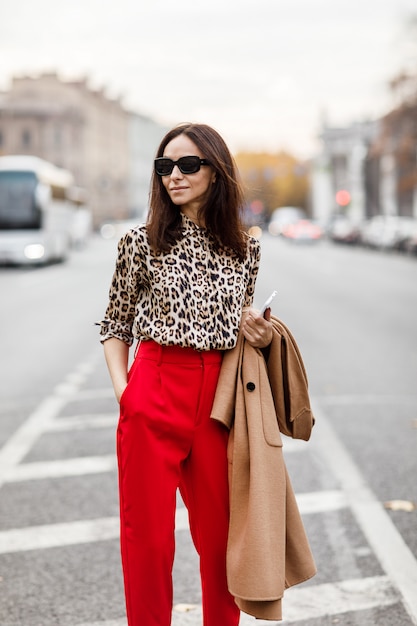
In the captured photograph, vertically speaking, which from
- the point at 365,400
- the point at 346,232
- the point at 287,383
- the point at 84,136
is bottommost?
the point at 346,232

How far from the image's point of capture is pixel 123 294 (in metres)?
3.03

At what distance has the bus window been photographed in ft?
108

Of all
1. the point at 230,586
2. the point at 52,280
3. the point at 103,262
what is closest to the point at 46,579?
the point at 230,586

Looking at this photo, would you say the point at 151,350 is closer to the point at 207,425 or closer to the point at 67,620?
the point at 207,425

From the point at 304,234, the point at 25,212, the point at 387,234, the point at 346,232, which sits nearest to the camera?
the point at 25,212

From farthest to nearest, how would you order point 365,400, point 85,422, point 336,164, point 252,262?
point 336,164
point 365,400
point 85,422
point 252,262

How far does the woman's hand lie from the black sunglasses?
0.47 meters

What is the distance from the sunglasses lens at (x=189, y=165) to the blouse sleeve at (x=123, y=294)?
26cm

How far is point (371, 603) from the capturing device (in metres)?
3.96

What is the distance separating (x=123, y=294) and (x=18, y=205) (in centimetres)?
3085

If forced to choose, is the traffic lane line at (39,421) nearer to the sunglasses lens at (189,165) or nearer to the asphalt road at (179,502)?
the asphalt road at (179,502)

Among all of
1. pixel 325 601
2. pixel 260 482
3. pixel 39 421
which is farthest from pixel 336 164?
pixel 260 482

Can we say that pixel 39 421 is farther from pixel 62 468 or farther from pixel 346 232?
pixel 346 232

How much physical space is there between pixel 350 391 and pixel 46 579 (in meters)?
5.37
